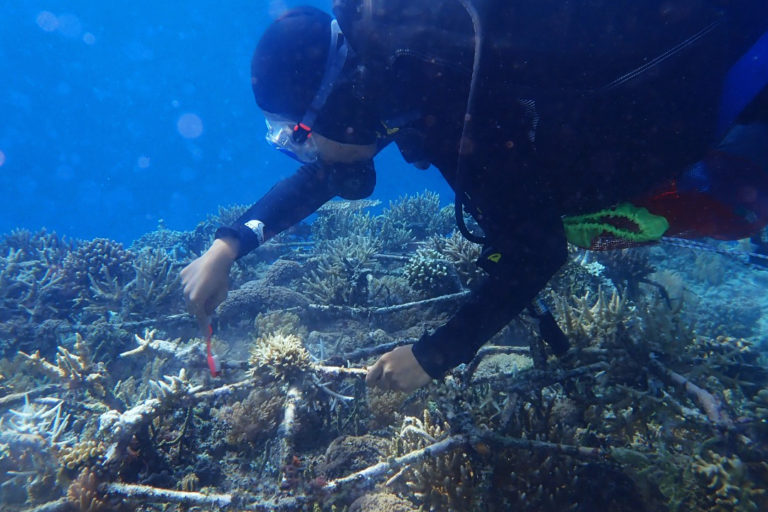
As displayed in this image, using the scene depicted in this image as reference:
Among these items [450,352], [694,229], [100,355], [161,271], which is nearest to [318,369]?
[450,352]

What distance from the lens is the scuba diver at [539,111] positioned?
165 centimetres

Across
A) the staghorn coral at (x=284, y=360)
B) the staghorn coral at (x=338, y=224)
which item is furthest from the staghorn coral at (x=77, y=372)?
the staghorn coral at (x=338, y=224)

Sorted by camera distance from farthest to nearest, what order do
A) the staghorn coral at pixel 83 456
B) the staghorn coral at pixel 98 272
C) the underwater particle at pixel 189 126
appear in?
the underwater particle at pixel 189 126 → the staghorn coral at pixel 98 272 → the staghorn coral at pixel 83 456

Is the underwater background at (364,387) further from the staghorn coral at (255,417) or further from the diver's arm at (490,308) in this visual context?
the diver's arm at (490,308)

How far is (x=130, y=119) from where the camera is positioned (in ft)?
288

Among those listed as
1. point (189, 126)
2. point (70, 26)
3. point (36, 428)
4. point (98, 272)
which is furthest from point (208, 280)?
point (189, 126)

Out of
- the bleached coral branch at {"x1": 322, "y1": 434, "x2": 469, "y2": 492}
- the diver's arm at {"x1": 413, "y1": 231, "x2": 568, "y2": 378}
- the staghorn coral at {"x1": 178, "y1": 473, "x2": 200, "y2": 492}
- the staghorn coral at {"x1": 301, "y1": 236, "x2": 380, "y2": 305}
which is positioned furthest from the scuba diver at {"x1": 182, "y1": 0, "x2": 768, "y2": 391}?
the staghorn coral at {"x1": 301, "y1": 236, "x2": 380, "y2": 305}

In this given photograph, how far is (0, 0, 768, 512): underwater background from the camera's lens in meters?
2.23

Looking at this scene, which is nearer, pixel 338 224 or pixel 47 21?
pixel 338 224

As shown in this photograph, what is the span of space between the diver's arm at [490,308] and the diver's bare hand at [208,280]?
5.16ft

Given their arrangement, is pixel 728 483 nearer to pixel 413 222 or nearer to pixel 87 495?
pixel 87 495

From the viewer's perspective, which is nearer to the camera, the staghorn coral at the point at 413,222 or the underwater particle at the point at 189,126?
the staghorn coral at the point at 413,222

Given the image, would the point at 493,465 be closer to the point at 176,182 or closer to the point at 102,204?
the point at 176,182

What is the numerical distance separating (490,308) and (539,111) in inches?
39.3
